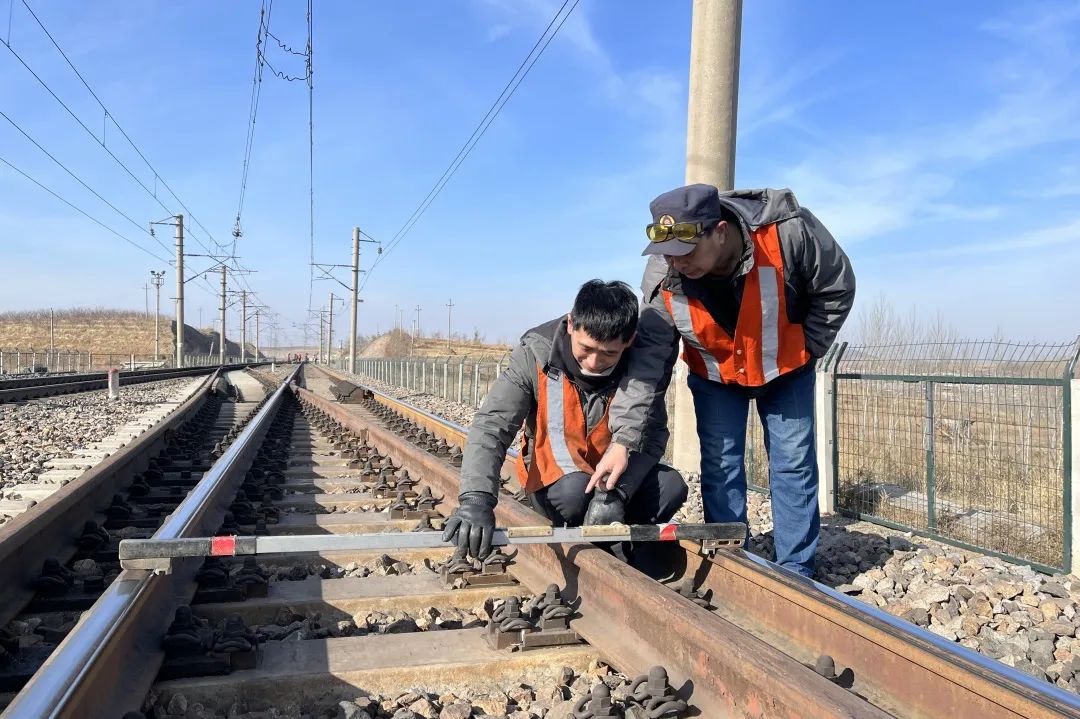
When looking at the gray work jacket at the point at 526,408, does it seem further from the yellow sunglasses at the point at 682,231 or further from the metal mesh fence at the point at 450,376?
the metal mesh fence at the point at 450,376

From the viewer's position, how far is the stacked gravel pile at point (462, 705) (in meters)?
1.97

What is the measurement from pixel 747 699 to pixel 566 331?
5.17ft

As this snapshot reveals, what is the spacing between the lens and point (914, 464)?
7.02m

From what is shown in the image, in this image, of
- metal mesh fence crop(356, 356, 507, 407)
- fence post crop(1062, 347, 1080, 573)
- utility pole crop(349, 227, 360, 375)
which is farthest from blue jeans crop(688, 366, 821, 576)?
utility pole crop(349, 227, 360, 375)

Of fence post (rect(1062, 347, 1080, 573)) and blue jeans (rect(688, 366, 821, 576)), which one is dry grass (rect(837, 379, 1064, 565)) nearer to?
fence post (rect(1062, 347, 1080, 573))

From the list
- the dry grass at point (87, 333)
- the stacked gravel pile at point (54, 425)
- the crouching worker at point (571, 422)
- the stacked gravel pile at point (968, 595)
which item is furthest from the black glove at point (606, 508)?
the dry grass at point (87, 333)

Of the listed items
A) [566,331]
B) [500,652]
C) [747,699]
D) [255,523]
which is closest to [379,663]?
[500,652]

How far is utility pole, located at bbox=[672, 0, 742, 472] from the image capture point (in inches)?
252

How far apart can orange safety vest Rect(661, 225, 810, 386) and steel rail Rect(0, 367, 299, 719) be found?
2.13 m

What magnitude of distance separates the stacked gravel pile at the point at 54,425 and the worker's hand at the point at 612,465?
463cm

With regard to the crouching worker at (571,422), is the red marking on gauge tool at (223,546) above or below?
below

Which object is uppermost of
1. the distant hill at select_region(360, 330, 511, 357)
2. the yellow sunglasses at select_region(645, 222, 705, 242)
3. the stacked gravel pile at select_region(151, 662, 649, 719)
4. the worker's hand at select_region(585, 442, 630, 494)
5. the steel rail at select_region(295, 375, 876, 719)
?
the distant hill at select_region(360, 330, 511, 357)

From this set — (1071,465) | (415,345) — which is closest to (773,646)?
(1071,465)

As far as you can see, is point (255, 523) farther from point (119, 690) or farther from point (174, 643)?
point (119, 690)
